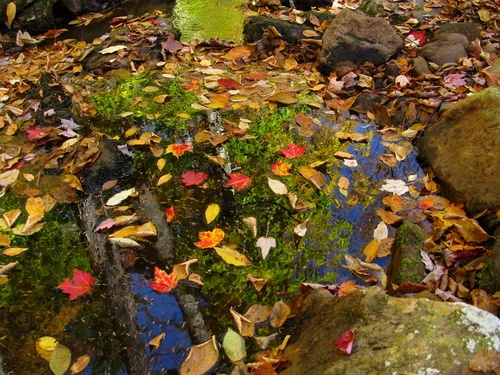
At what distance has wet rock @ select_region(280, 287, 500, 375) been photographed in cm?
136

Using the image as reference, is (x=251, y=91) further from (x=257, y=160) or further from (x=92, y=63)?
(x=92, y=63)

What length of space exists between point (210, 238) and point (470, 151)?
1.60m

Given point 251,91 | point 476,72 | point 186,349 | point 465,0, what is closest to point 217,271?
point 186,349

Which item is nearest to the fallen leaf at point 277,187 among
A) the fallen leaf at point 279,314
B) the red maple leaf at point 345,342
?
the fallen leaf at point 279,314

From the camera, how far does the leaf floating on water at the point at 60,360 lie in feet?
6.05

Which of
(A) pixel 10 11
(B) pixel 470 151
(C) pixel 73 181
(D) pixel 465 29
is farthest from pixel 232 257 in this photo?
(A) pixel 10 11

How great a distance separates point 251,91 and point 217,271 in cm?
201

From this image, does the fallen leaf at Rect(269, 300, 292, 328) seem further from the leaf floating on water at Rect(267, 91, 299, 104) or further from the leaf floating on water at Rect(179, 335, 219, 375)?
the leaf floating on water at Rect(267, 91, 299, 104)

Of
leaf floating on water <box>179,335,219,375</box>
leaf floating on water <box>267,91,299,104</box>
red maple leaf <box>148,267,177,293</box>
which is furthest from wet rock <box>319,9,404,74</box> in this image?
leaf floating on water <box>179,335,219,375</box>

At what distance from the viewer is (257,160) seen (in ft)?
9.68

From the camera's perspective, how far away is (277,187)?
2703 millimetres

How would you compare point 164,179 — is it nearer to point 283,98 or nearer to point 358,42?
point 283,98

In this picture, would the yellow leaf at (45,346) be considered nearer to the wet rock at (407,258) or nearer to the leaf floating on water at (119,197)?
the leaf floating on water at (119,197)

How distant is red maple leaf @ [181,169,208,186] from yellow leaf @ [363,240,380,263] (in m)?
1.09
